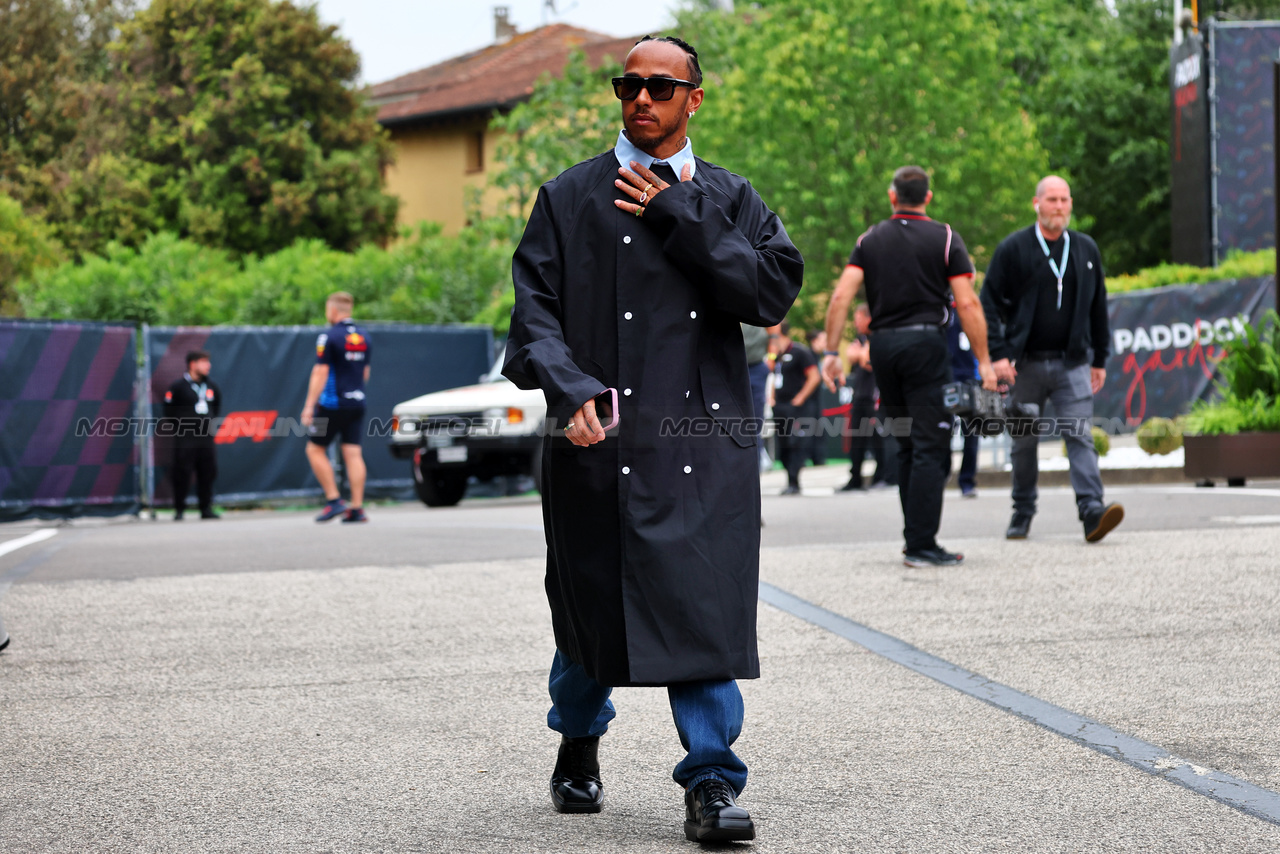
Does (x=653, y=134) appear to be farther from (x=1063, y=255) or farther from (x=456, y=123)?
(x=456, y=123)

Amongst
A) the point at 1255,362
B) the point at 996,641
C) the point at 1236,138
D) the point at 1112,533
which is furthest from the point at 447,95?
the point at 996,641

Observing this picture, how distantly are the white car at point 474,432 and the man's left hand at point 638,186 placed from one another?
11.7 metres

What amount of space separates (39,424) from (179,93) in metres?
28.5

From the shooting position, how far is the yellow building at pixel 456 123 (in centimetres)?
4928

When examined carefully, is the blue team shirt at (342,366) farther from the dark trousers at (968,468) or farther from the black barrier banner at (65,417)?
the dark trousers at (968,468)

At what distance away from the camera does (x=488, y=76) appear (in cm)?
5128

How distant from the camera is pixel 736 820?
3268 mm

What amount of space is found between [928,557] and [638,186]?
4.81 meters

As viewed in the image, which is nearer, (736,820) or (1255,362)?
(736,820)

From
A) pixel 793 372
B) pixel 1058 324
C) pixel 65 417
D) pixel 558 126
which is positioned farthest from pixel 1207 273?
pixel 558 126

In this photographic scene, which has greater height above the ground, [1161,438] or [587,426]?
[587,426]

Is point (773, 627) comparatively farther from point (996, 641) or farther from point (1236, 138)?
point (1236, 138)

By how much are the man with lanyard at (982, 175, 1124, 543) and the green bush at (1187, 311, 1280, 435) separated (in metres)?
4.72

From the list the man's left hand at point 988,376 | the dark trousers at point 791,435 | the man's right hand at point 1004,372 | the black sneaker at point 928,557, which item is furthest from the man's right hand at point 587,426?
the dark trousers at point 791,435
